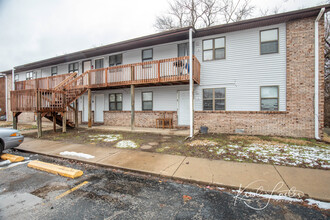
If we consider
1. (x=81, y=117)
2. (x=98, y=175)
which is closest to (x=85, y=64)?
(x=81, y=117)

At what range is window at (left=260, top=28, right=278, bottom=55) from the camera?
339 inches

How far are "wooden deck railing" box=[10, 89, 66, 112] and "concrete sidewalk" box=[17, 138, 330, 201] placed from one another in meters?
4.84

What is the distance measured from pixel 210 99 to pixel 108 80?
739cm

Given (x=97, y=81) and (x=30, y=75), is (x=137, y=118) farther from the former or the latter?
(x=30, y=75)

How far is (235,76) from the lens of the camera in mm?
9352

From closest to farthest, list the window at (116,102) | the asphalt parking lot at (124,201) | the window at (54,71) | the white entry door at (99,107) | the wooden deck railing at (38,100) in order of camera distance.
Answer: the asphalt parking lot at (124,201) < the wooden deck railing at (38,100) < the window at (116,102) < the white entry door at (99,107) < the window at (54,71)

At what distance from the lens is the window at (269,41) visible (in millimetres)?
8616

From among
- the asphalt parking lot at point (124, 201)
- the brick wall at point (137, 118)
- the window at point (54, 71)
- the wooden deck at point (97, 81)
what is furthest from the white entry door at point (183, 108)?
the window at point (54, 71)

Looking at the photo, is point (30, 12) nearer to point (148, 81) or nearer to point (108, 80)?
point (148, 81)

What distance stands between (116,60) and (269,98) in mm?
11595

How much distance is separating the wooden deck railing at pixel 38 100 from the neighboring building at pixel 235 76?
247 centimetres

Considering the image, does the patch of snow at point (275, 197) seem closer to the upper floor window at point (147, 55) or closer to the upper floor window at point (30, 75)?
the upper floor window at point (147, 55)

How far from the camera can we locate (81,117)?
47.6 feet

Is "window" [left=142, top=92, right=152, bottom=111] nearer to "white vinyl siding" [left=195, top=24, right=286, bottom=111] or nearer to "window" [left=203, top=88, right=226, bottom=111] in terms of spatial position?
"window" [left=203, top=88, right=226, bottom=111]
